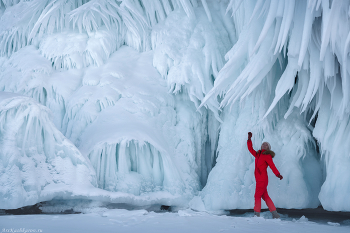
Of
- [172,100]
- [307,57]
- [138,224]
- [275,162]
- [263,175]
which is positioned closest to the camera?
[138,224]

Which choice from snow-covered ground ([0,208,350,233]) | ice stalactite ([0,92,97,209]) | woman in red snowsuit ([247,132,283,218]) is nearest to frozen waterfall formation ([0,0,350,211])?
ice stalactite ([0,92,97,209])

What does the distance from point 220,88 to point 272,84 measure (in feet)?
2.70

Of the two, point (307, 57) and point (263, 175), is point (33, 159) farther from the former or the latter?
point (307, 57)

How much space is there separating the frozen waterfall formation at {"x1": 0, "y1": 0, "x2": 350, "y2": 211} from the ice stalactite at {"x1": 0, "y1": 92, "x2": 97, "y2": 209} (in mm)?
14

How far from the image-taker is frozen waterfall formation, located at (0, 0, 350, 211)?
378cm

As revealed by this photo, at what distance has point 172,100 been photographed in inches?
229

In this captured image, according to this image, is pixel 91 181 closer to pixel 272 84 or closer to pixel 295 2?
pixel 272 84

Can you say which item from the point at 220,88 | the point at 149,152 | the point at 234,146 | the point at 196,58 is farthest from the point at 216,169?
the point at 196,58

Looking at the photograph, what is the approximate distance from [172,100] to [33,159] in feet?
8.47

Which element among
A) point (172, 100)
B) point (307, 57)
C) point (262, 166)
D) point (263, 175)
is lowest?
point (263, 175)

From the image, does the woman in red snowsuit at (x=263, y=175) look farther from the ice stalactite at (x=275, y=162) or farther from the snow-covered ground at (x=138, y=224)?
the ice stalactite at (x=275, y=162)

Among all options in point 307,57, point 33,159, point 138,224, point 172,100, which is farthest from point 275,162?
point 33,159

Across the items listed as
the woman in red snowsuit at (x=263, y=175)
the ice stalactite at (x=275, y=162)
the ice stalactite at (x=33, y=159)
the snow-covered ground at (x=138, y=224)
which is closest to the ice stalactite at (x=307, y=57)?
the ice stalactite at (x=275, y=162)

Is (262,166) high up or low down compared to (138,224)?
Answer: up
